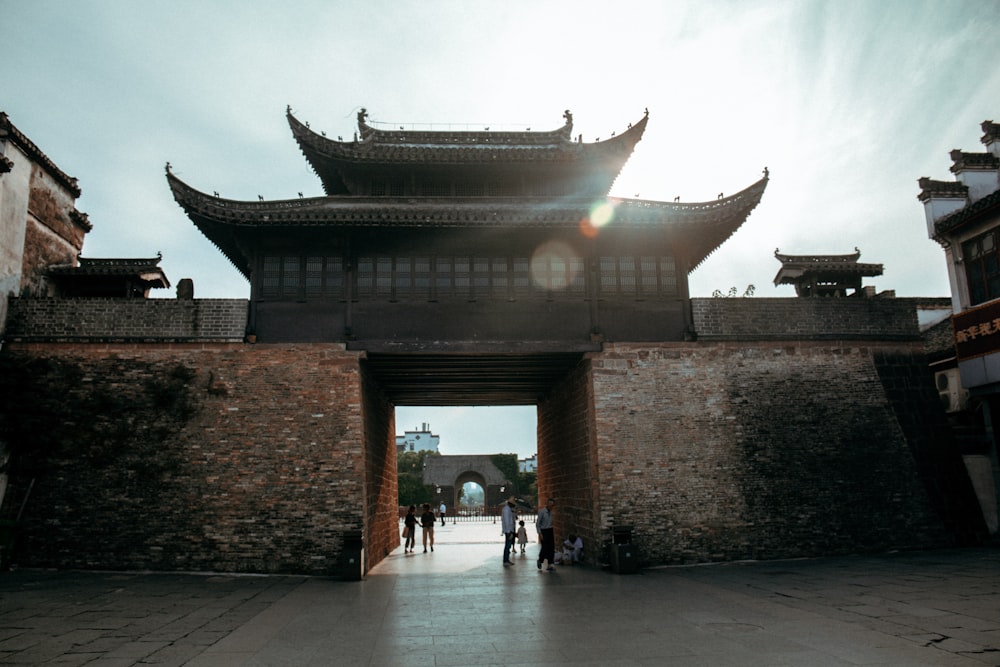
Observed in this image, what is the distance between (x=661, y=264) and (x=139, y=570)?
38.5ft

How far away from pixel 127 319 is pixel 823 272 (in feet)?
49.4

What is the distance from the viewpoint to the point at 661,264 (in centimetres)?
1370

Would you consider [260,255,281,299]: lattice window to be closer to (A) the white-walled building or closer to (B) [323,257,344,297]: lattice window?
(B) [323,257,344,297]: lattice window

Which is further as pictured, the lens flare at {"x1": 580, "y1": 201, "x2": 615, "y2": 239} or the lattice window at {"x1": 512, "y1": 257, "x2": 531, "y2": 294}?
the lattice window at {"x1": 512, "y1": 257, "x2": 531, "y2": 294}

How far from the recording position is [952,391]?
1559 centimetres

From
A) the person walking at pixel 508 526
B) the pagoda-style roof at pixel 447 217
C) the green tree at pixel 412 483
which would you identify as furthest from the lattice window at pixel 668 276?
the green tree at pixel 412 483

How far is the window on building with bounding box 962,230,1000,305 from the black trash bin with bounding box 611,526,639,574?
32.3 ft

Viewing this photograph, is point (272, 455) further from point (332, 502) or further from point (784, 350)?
point (784, 350)

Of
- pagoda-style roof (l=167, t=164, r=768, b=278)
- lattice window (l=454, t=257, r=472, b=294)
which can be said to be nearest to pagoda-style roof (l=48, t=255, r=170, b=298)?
pagoda-style roof (l=167, t=164, r=768, b=278)

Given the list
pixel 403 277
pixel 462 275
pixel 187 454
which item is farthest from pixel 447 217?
pixel 187 454

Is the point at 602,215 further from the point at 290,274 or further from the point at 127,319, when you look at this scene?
the point at 127,319

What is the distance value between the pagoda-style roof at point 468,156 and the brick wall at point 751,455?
535 centimetres

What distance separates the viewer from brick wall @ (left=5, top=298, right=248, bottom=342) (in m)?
12.6

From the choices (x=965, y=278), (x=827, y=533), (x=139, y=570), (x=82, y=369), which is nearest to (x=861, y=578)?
(x=827, y=533)
